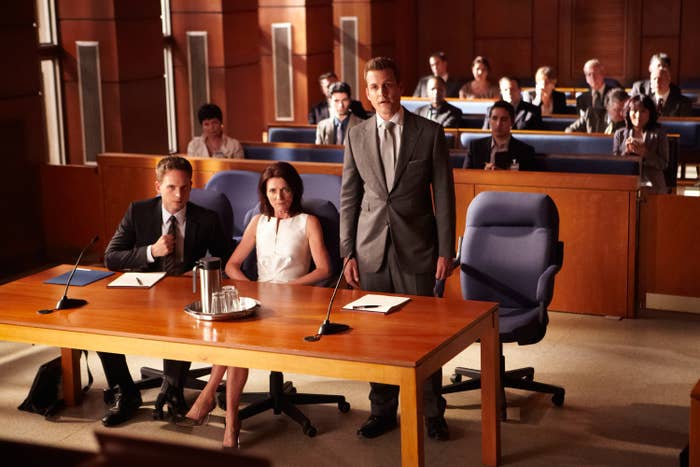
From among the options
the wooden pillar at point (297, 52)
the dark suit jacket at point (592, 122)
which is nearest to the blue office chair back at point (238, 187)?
the dark suit jacket at point (592, 122)

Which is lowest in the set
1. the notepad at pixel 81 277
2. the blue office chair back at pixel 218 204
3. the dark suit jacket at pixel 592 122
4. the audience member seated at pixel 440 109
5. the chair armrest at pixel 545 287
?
the chair armrest at pixel 545 287

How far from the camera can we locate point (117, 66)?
9.70 metres

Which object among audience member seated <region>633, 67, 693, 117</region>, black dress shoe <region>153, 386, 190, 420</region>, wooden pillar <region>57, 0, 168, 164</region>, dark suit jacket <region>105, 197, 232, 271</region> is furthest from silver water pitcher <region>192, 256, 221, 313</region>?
audience member seated <region>633, 67, 693, 117</region>

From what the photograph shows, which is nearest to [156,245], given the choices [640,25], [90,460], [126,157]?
[126,157]

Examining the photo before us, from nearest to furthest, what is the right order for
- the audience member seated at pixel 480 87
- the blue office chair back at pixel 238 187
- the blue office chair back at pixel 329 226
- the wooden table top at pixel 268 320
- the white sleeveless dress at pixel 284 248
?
the wooden table top at pixel 268 320 < the white sleeveless dress at pixel 284 248 < the blue office chair back at pixel 329 226 < the blue office chair back at pixel 238 187 < the audience member seated at pixel 480 87

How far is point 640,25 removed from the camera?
1548cm

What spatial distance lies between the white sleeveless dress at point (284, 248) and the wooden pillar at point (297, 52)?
8.29 metres

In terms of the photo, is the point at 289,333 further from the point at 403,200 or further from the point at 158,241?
the point at 158,241

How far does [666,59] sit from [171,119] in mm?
5520

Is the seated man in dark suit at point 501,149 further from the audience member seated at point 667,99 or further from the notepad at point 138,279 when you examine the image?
the audience member seated at point 667,99

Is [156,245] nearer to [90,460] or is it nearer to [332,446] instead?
[332,446]

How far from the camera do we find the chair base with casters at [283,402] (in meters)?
4.69

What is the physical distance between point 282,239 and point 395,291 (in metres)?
0.64

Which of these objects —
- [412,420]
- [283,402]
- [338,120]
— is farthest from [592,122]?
[412,420]
